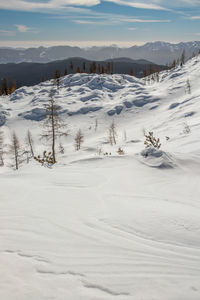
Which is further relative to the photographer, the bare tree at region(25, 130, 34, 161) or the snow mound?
the bare tree at region(25, 130, 34, 161)

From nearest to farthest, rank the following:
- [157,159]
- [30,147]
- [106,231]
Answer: [106,231]
[157,159]
[30,147]

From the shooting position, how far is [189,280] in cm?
281

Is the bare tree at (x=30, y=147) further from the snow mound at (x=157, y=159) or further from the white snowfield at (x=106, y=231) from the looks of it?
the snow mound at (x=157, y=159)

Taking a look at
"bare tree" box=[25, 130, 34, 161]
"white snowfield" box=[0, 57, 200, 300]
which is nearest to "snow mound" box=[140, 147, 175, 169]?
"white snowfield" box=[0, 57, 200, 300]

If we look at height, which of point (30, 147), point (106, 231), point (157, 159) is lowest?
point (30, 147)

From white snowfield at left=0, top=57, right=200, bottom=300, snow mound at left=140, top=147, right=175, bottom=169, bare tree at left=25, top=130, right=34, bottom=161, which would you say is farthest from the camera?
bare tree at left=25, top=130, right=34, bottom=161

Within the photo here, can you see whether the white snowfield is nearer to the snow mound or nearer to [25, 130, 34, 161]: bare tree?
the snow mound

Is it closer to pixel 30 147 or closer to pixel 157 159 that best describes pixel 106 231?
pixel 157 159

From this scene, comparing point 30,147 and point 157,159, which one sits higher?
point 157,159

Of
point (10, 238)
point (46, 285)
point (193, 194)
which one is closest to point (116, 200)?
point (193, 194)

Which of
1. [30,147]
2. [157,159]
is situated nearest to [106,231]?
[157,159]

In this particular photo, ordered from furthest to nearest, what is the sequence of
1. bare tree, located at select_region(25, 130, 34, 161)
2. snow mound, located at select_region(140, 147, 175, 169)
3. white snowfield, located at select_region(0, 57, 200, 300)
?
bare tree, located at select_region(25, 130, 34, 161)
snow mound, located at select_region(140, 147, 175, 169)
white snowfield, located at select_region(0, 57, 200, 300)

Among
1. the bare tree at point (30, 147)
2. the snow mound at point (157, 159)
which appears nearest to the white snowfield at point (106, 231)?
the snow mound at point (157, 159)

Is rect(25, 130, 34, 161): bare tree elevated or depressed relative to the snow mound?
depressed
